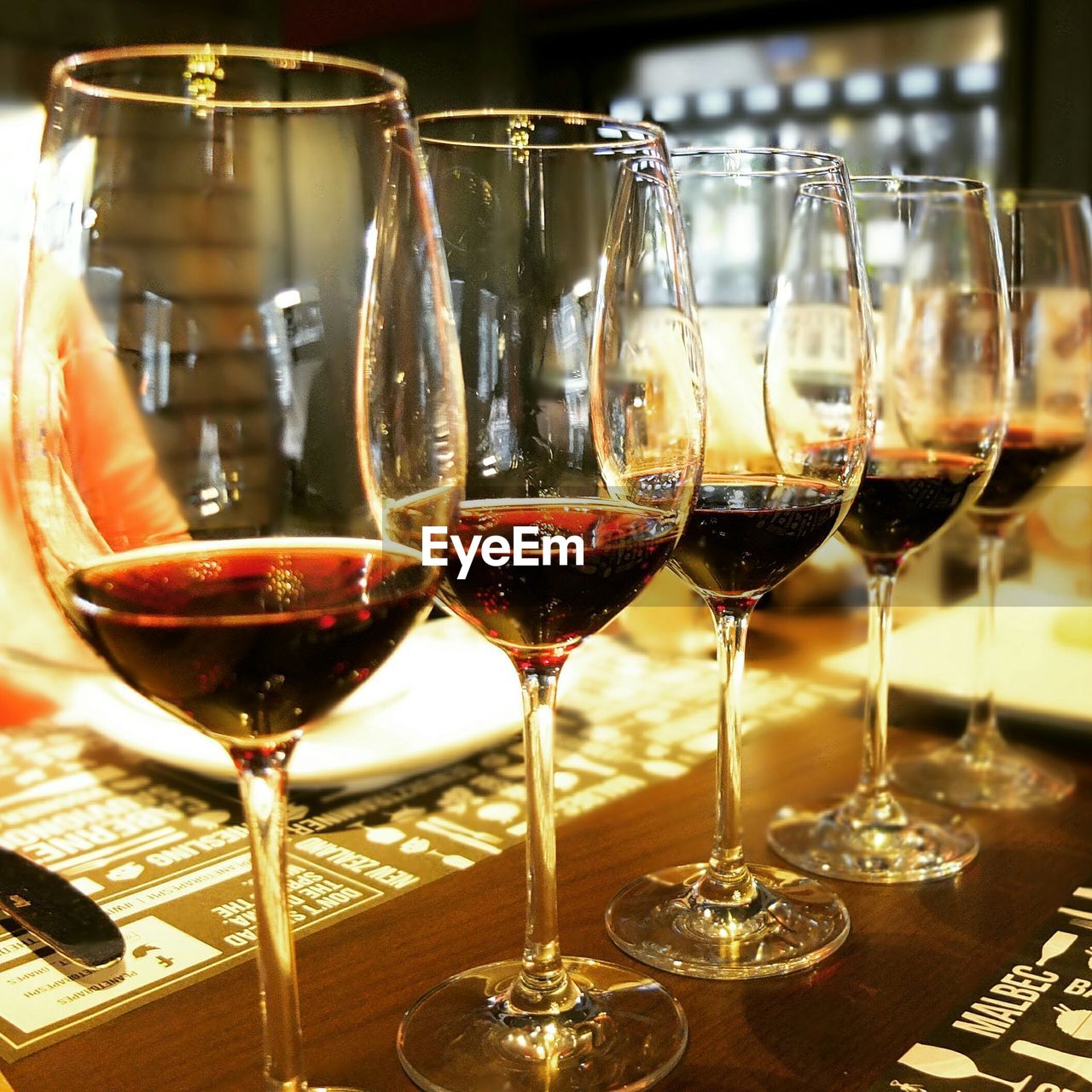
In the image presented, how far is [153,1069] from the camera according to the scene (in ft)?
1.82

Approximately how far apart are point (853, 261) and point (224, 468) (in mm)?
422

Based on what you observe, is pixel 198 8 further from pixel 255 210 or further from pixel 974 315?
pixel 255 210

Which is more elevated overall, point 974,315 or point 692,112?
point 692,112

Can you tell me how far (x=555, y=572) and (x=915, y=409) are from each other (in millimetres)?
455

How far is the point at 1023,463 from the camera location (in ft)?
3.36

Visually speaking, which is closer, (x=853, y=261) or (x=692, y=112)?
(x=853, y=261)

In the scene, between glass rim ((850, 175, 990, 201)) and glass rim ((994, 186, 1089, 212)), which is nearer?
glass rim ((850, 175, 990, 201))

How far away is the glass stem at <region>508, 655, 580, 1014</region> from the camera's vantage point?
60 cm

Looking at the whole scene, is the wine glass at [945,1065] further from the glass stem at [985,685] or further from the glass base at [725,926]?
the glass stem at [985,685]

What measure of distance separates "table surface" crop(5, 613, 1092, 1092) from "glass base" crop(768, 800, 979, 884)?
0.01m

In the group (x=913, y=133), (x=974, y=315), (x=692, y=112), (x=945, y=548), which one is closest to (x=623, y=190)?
(x=974, y=315)

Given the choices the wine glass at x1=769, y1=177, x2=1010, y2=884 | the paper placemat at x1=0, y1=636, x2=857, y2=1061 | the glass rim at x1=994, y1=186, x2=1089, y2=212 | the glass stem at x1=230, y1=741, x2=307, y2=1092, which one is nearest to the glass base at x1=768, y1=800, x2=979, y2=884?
the wine glass at x1=769, y1=177, x2=1010, y2=884

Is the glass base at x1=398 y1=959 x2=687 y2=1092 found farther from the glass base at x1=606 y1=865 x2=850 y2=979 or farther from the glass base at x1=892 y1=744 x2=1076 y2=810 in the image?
the glass base at x1=892 y1=744 x2=1076 y2=810

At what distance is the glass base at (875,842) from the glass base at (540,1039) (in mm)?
205
